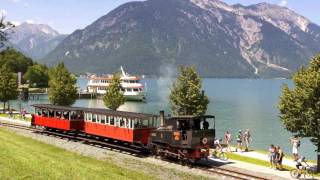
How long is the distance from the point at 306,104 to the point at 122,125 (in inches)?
611

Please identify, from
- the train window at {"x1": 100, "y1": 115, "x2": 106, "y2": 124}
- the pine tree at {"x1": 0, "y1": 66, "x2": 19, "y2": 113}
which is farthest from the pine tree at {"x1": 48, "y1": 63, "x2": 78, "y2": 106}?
the train window at {"x1": 100, "y1": 115, "x2": 106, "y2": 124}

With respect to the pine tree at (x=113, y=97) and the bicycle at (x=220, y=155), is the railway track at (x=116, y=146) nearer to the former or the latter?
the bicycle at (x=220, y=155)

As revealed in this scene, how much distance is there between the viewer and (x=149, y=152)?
1517 inches

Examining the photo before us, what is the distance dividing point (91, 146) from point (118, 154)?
530cm

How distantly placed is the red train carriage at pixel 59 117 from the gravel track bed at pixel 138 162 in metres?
1.93

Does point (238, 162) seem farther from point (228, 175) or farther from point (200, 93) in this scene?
point (200, 93)

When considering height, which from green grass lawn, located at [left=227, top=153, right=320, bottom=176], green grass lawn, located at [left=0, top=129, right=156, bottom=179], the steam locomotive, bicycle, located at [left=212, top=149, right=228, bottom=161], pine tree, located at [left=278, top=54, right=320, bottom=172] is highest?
pine tree, located at [left=278, top=54, right=320, bottom=172]

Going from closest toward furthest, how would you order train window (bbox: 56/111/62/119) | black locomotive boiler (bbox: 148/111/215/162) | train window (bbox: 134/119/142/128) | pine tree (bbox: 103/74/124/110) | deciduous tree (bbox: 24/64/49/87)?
black locomotive boiler (bbox: 148/111/215/162), train window (bbox: 134/119/142/128), train window (bbox: 56/111/62/119), pine tree (bbox: 103/74/124/110), deciduous tree (bbox: 24/64/49/87)

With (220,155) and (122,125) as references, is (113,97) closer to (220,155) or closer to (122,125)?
(122,125)

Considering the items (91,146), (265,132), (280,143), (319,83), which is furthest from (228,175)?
(265,132)

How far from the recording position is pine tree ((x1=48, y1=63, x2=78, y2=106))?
78.6 m

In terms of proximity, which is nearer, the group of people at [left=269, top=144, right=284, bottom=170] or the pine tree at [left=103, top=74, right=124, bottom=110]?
the group of people at [left=269, top=144, right=284, bottom=170]

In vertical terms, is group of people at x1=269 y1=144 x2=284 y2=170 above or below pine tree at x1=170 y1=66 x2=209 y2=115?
below

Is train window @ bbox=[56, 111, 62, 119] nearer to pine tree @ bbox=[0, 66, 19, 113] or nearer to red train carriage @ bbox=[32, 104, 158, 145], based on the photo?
red train carriage @ bbox=[32, 104, 158, 145]
